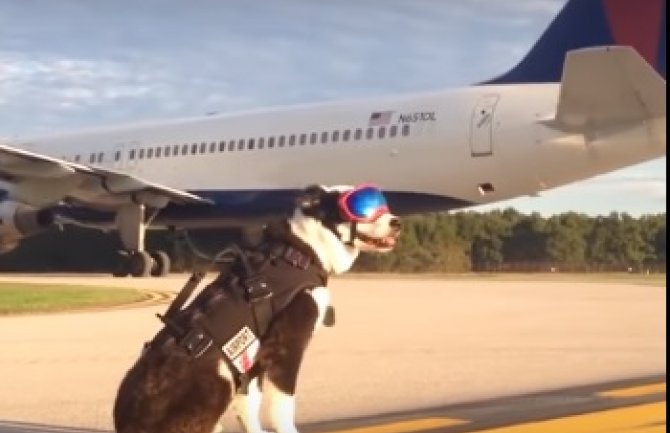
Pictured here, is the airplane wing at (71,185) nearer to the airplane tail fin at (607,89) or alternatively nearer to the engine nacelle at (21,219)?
the engine nacelle at (21,219)

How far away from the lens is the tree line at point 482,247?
4534cm

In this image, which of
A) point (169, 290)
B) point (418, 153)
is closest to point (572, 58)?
point (418, 153)

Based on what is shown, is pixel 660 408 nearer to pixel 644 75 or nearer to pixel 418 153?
pixel 644 75

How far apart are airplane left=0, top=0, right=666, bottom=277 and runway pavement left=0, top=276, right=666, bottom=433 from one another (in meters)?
3.75

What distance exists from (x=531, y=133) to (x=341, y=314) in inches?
271

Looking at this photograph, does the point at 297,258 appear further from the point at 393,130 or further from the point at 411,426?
the point at 393,130

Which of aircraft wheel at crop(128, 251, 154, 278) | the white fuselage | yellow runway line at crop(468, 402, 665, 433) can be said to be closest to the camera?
yellow runway line at crop(468, 402, 665, 433)

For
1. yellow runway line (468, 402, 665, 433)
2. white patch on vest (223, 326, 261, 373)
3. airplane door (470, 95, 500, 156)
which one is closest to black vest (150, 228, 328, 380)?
white patch on vest (223, 326, 261, 373)

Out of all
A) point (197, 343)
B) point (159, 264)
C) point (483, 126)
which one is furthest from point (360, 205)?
point (159, 264)

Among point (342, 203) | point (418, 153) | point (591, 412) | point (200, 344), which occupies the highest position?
point (418, 153)

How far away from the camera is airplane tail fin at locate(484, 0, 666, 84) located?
23.2 meters

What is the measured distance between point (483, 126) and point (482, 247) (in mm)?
29187

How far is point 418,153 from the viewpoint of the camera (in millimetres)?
23750

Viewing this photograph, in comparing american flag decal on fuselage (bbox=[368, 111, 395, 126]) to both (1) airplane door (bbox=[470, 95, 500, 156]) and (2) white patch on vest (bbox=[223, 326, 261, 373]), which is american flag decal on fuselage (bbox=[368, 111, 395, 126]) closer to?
(1) airplane door (bbox=[470, 95, 500, 156])
